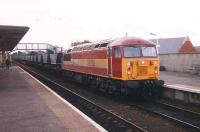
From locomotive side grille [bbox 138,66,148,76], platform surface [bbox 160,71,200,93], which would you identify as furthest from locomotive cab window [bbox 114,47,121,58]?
platform surface [bbox 160,71,200,93]

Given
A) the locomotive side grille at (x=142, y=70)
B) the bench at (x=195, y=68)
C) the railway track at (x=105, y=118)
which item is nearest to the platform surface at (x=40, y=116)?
the railway track at (x=105, y=118)

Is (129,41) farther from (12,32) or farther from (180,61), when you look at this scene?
(180,61)

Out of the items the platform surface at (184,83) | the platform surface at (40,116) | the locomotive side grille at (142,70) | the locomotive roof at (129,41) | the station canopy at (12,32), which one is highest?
the station canopy at (12,32)

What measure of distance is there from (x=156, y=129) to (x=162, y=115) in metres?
2.26

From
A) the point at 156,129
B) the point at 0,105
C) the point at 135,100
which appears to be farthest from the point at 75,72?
the point at 156,129

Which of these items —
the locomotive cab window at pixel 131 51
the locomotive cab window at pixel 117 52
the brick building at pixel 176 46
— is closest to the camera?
the locomotive cab window at pixel 131 51

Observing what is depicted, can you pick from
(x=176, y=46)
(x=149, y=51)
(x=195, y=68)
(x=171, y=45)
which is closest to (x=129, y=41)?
(x=149, y=51)

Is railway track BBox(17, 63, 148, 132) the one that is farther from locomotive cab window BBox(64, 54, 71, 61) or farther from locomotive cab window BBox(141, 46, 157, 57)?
locomotive cab window BBox(64, 54, 71, 61)

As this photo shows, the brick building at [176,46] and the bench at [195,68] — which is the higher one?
the brick building at [176,46]

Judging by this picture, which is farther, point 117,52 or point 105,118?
point 117,52

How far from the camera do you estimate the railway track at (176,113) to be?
1397 cm

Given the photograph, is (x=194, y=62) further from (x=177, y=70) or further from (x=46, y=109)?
(x=46, y=109)

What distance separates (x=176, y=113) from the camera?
54.8 feet

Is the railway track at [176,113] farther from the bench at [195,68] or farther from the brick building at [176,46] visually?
the brick building at [176,46]
